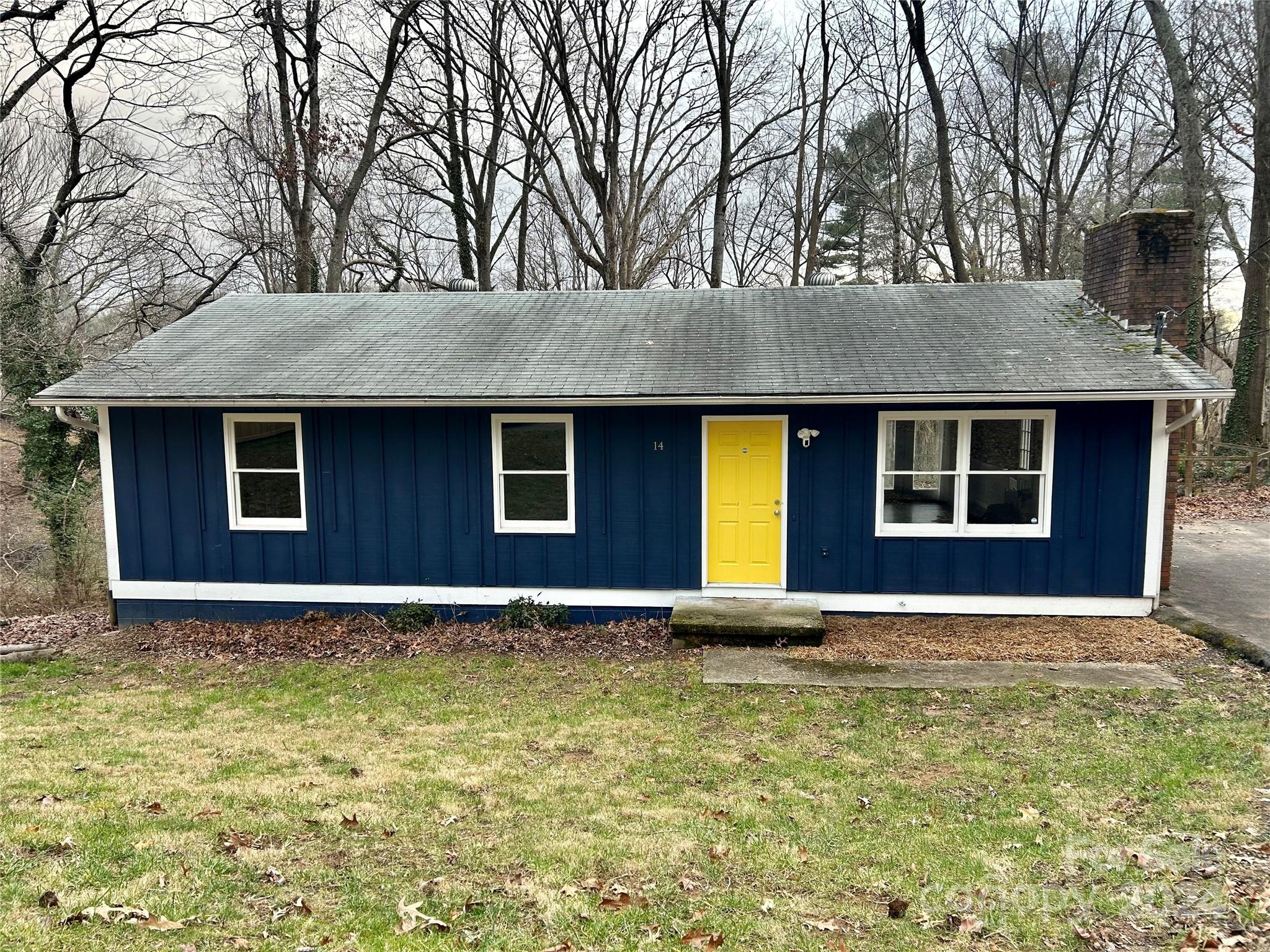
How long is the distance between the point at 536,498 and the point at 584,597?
53.7 inches

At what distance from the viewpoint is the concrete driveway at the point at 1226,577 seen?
8375 millimetres

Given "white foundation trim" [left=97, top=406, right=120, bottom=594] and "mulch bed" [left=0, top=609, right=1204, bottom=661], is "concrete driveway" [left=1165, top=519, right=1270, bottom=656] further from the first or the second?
"white foundation trim" [left=97, top=406, right=120, bottom=594]

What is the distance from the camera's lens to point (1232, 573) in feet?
34.3

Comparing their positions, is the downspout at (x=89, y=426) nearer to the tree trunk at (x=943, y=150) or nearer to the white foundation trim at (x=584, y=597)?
the white foundation trim at (x=584, y=597)

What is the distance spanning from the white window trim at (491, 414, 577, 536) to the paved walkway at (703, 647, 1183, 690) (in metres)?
2.63

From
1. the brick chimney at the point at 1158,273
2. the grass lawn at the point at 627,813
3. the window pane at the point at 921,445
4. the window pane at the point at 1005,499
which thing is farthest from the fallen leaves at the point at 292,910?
the brick chimney at the point at 1158,273

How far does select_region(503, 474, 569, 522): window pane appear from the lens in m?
9.48

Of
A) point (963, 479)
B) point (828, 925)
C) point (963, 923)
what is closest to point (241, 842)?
point (828, 925)

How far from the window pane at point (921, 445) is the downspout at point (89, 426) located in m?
9.73

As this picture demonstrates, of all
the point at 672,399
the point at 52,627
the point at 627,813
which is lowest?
the point at 52,627

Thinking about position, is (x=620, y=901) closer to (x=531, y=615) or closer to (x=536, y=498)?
(x=531, y=615)

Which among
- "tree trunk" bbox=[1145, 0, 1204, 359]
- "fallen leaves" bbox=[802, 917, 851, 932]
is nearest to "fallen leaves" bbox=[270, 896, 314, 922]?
"fallen leaves" bbox=[802, 917, 851, 932]

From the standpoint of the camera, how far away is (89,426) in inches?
377

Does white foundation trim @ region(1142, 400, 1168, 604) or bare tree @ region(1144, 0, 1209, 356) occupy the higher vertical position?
bare tree @ region(1144, 0, 1209, 356)
